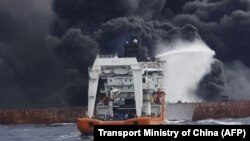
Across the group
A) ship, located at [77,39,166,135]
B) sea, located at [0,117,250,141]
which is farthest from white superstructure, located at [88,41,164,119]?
sea, located at [0,117,250,141]

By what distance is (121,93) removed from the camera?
7325 centimetres

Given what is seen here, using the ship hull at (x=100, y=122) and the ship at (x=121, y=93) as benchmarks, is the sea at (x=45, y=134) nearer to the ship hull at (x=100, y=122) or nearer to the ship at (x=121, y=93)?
the ship hull at (x=100, y=122)

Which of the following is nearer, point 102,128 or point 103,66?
point 102,128

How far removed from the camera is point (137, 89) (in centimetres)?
6938

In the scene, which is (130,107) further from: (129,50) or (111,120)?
(129,50)

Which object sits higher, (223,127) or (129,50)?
(129,50)

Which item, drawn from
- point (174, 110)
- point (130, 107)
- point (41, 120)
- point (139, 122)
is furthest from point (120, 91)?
point (41, 120)

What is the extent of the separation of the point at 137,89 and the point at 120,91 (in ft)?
12.8
